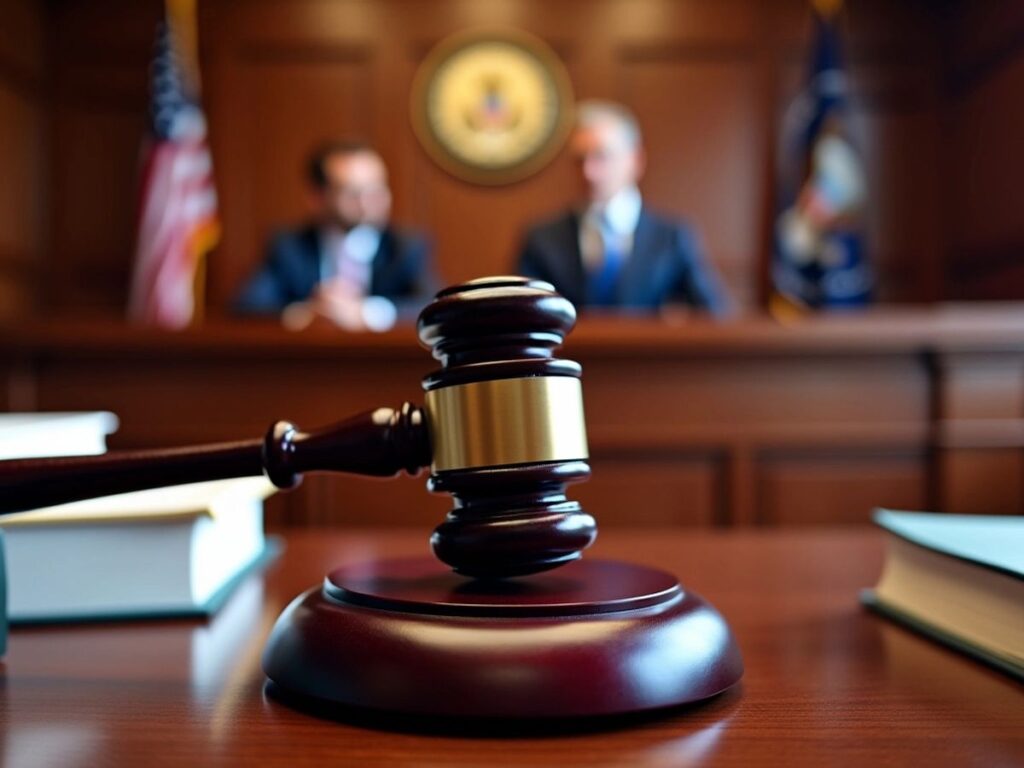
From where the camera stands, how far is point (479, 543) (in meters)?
0.38

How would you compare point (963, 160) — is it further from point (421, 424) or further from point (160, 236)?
point (421, 424)

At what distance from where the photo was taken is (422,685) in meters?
0.33

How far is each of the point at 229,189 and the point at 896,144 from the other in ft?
11.1

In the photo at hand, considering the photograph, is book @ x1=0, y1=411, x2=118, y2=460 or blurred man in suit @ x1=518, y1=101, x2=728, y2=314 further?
blurred man in suit @ x1=518, y1=101, x2=728, y2=314

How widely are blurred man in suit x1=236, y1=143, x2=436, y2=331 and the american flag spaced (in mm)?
498

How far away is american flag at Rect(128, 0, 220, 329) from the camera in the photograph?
4.33 metres

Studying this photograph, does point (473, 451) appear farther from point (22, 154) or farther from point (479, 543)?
point (22, 154)

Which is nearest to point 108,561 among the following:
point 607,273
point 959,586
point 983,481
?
point 959,586

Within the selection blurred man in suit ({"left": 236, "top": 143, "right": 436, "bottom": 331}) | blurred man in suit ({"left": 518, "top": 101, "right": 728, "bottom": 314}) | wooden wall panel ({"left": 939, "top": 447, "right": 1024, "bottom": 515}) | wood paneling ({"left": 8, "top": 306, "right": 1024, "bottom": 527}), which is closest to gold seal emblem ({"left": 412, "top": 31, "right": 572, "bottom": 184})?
blurred man in suit ({"left": 236, "top": 143, "right": 436, "bottom": 331})

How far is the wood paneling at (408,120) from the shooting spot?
4711 mm

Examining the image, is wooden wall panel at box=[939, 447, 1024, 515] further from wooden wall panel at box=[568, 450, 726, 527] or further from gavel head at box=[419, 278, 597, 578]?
gavel head at box=[419, 278, 597, 578]

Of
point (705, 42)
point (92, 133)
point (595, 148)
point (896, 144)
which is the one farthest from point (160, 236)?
point (896, 144)

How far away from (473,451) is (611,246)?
359cm

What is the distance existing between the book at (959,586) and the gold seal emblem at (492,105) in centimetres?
435
